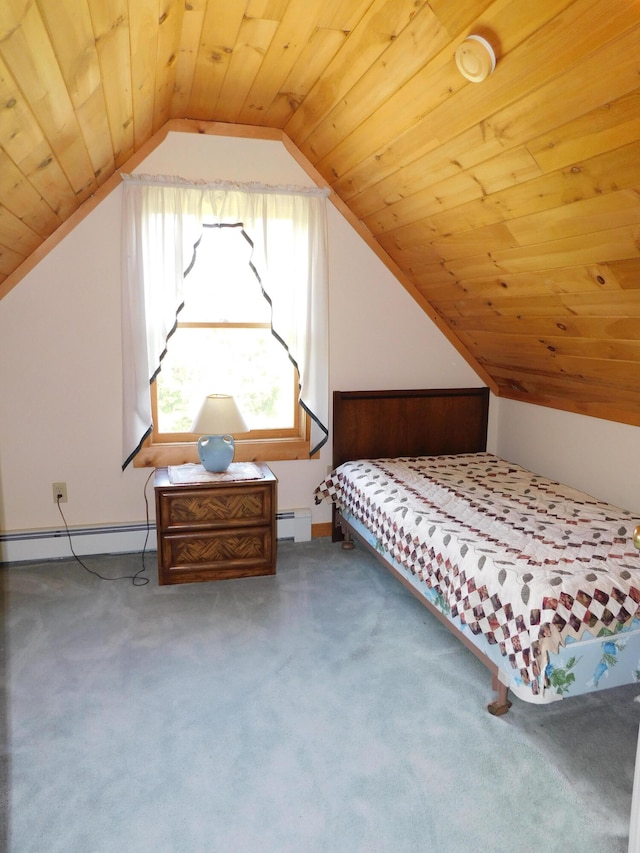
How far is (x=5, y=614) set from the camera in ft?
9.00

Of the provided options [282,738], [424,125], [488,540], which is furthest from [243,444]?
[424,125]

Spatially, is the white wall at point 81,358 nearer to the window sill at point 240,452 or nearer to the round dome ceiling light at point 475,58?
the window sill at point 240,452

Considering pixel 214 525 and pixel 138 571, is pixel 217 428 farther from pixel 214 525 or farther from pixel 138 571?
pixel 138 571

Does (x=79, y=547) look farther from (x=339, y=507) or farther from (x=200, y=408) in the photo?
(x=339, y=507)

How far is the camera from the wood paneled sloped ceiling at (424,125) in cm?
157

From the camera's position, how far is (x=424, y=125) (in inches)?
89.0

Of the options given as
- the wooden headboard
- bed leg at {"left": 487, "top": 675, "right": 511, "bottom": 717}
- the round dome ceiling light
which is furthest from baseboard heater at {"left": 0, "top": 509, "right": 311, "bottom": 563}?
the round dome ceiling light

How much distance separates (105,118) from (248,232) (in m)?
1.16

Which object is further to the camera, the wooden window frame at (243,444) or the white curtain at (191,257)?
the wooden window frame at (243,444)

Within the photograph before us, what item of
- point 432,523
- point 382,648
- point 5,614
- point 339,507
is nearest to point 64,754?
point 5,614

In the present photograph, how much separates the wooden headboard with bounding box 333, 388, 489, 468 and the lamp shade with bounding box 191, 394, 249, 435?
28.3 inches

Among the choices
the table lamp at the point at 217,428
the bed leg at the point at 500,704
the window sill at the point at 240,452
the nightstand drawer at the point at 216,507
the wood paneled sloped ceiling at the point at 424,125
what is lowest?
the bed leg at the point at 500,704

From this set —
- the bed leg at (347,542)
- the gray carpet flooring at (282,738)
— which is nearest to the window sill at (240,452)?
the bed leg at (347,542)

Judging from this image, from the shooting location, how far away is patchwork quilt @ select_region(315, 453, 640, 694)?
192 cm
